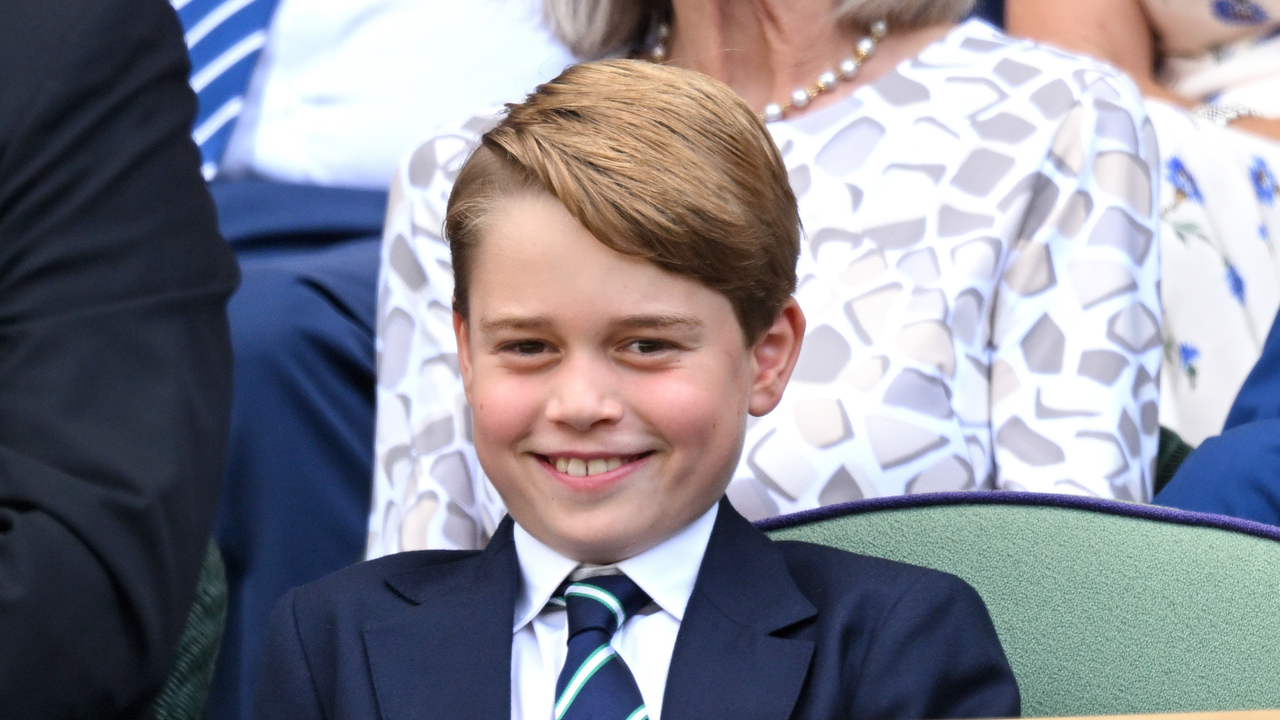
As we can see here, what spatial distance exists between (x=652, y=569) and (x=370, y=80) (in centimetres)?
140

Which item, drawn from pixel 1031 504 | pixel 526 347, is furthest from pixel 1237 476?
pixel 526 347

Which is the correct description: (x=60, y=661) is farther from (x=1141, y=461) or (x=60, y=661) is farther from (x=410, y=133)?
(x=410, y=133)

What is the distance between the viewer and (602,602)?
89 centimetres

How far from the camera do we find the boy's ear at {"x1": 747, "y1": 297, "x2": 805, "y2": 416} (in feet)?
3.13

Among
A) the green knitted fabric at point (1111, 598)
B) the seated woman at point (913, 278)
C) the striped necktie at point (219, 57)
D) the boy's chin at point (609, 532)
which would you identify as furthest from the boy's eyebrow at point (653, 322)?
the striped necktie at point (219, 57)

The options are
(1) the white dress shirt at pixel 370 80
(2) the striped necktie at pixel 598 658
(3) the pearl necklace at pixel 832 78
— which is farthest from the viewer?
(1) the white dress shirt at pixel 370 80

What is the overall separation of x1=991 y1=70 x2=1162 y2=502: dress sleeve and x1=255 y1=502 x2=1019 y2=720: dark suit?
35 centimetres

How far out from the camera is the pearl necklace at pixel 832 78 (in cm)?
147

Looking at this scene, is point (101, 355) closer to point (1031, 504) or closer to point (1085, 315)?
point (1031, 504)

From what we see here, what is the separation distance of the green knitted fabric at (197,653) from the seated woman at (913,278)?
0.53ft

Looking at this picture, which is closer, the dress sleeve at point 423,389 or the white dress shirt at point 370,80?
the dress sleeve at point 423,389

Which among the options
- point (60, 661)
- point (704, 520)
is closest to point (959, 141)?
point (704, 520)

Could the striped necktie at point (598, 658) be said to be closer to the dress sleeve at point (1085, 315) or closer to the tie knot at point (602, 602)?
the tie knot at point (602, 602)

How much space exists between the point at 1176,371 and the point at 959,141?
460 millimetres
